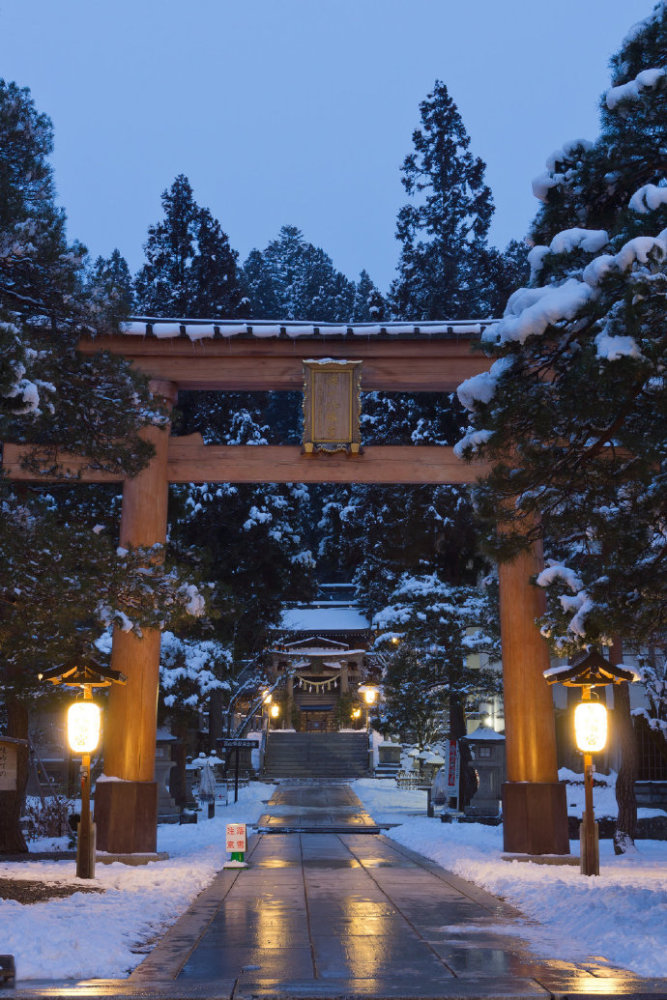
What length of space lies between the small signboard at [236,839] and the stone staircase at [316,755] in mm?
28547

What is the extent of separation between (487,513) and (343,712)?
42.5m

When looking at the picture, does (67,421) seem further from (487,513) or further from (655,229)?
(655,229)

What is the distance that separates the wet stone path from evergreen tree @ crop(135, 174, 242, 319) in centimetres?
2362

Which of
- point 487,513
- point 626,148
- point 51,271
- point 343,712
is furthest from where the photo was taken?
point 343,712

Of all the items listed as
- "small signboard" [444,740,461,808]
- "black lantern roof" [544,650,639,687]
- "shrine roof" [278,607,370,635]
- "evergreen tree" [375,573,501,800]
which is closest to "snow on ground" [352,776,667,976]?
"black lantern roof" [544,650,639,687]

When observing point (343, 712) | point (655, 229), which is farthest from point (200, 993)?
point (343, 712)

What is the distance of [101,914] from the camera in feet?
30.8

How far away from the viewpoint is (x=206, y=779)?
27.4 metres

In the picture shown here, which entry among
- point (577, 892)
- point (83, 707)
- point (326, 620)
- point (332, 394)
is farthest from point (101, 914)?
point (326, 620)

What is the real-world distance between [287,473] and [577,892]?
7.13m

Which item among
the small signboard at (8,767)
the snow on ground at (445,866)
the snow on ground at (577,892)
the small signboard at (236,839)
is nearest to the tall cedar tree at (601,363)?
the snow on ground at (577,892)

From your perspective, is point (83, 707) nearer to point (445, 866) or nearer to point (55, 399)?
point (55, 399)

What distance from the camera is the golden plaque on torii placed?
50.5ft

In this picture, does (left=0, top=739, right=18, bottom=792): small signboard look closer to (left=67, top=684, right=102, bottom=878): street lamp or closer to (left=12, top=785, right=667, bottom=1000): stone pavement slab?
(left=67, top=684, right=102, bottom=878): street lamp
